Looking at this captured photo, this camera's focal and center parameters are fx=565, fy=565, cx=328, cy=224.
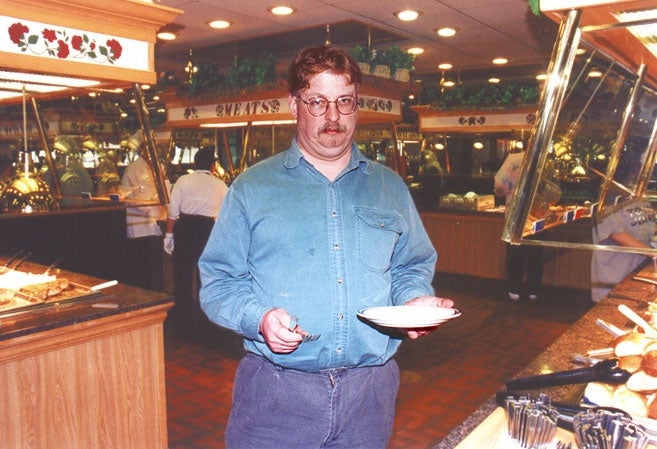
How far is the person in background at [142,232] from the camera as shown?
22.6ft

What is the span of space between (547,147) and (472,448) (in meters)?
0.95

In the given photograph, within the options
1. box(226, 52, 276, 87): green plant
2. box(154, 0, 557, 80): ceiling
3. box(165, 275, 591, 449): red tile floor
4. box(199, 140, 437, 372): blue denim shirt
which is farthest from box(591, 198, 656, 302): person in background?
box(226, 52, 276, 87): green plant

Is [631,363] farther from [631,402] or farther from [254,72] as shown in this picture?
[254,72]

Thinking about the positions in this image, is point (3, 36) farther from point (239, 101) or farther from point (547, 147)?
point (239, 101)

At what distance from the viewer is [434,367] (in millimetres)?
4840

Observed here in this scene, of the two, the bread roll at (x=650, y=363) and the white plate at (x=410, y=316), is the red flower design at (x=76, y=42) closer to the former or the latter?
the white plate at (x=410, y=316)

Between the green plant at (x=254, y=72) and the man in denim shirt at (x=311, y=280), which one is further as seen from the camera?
the green plant at (x=254, y=72)

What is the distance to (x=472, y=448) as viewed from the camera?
1.41m

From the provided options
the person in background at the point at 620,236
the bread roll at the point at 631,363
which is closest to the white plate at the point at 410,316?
the bread roll at the point at 631,363

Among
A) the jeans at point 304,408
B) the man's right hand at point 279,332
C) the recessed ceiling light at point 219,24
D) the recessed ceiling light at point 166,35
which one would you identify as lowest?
the jeans at point 304,408

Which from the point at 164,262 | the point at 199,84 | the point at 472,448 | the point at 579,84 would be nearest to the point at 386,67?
the point at 199,84

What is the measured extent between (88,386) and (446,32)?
5.21 m

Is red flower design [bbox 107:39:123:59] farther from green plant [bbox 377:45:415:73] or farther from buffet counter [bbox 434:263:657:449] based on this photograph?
green plant [bbox 377:45:415:73]

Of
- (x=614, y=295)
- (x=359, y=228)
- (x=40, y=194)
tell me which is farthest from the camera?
(x=40, y=194)
